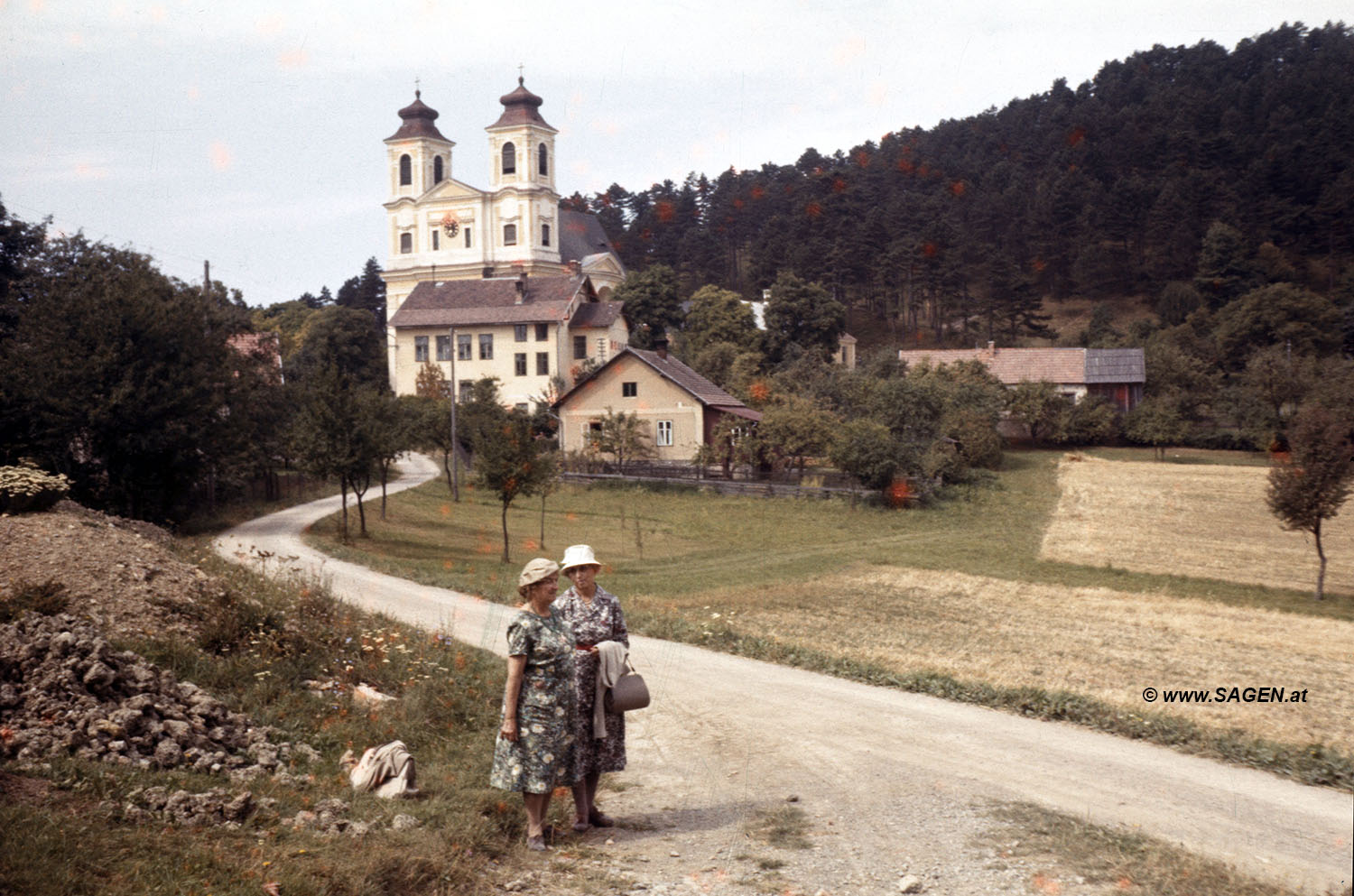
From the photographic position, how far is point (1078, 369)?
242 feet

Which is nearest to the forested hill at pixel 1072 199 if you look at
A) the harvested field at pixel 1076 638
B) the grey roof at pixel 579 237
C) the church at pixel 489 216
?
the grey roof at pixel 579 237

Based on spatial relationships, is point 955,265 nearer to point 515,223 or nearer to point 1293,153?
point 1293,153

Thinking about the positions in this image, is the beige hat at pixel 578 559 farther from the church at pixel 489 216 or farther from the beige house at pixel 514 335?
the church at pixel 489 216

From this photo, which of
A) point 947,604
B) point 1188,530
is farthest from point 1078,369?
point 947,604

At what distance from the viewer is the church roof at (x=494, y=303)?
7275cm

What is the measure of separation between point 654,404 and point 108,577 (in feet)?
143

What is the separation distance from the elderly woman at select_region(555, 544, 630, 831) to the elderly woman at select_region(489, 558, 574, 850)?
0.25 m

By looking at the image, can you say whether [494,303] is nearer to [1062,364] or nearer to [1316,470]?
[1062,364]

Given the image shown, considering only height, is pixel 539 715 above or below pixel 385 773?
above

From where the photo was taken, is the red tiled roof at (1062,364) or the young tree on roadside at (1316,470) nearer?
the young tree on roadside at (1316,470)

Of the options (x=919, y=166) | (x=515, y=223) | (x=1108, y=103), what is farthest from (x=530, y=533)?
(x=1108, y=103)

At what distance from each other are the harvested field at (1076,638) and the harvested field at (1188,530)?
6848mm

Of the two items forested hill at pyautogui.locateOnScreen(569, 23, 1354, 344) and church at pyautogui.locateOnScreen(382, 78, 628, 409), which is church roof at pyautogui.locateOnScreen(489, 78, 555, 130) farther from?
forested hill at pyautogui.locateOnScreen(569, 23, 1354, 344)

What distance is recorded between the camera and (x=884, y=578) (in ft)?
93.0
